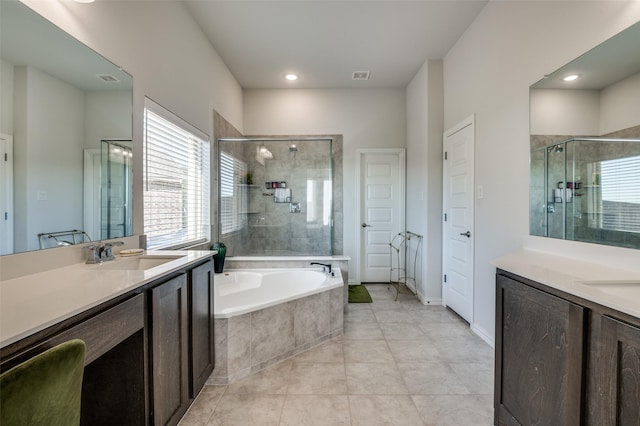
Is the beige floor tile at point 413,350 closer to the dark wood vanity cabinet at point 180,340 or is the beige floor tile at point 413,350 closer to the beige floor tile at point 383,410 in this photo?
the beige floor tile at point 383,410

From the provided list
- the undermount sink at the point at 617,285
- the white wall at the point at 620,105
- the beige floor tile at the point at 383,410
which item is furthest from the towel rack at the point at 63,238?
the white wall at the point at 620,105

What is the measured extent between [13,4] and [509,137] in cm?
290

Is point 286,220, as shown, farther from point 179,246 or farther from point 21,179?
point 21,179

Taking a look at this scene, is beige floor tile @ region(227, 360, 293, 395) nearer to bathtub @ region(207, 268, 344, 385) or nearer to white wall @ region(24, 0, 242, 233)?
bathtub @ region(207, 268, 344, 385)

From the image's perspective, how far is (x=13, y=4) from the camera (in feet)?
3.56

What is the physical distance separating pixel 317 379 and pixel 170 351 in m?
1.04

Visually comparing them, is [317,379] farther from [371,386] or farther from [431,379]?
[431,379]

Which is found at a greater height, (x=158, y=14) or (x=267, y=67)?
(x=267, y=67)

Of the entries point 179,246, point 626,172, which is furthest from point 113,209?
point 626,172

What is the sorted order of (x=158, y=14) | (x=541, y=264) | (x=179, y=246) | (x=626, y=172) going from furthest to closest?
(x=179, y=246)
(x=158, y=14)
(x=541, y=264)
(x=626, y=172)

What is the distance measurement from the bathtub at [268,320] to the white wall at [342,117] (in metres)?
1.68

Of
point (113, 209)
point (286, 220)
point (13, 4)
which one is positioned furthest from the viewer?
point (286, 220)

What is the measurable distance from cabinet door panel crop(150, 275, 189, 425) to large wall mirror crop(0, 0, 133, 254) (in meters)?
0.57

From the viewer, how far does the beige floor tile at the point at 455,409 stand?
1555 millimetres
